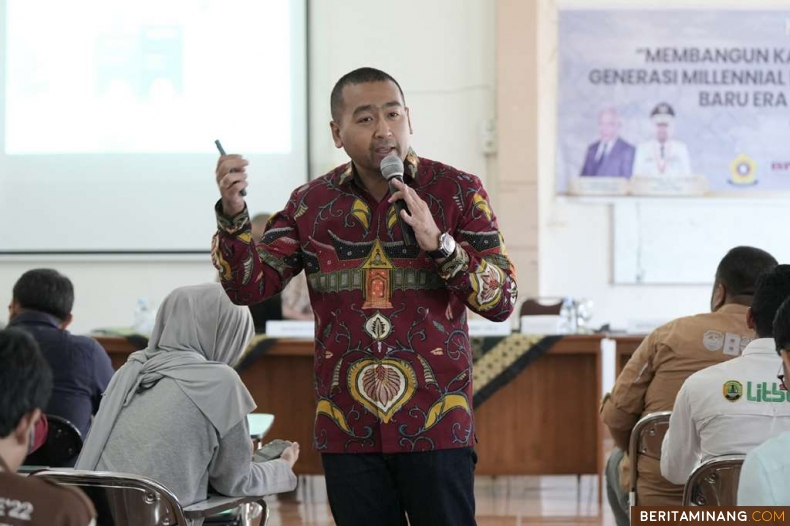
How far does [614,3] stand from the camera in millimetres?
6797

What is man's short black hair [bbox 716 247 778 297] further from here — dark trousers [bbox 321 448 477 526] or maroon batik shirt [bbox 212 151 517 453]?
dark trousers [bbox 321 448 477 526]

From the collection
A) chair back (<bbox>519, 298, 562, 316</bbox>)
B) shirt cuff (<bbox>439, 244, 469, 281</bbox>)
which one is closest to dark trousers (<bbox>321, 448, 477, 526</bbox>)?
shirt cuff (<bbox>439, 244, 469, 281</bbox>)

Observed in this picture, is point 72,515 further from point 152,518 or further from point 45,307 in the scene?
point 45,307

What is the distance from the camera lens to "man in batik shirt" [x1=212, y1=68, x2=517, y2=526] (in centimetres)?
188

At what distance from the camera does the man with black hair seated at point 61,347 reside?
3.13m

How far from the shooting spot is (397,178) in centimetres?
184

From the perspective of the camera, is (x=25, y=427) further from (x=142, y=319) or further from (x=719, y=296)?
(x=142, y=319)

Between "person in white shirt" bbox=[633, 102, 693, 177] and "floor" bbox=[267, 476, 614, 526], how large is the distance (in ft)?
7.22

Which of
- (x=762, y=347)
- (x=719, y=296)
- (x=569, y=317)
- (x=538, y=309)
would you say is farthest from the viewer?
(x=538, y=309)

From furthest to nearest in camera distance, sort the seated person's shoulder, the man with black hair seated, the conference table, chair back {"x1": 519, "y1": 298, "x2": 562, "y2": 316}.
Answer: chair back {"x1": 519, "y1": 298, "x2": 562, "y2": 316}, the conference table, the man with black hair seated, the seated person's shoulder

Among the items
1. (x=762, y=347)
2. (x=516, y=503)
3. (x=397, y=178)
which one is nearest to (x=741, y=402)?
(x=762, y=347)

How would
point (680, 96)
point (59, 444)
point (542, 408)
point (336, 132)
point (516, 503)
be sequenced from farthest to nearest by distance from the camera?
point (680, 96)
point (516, 503)
point (542, 408)
point (59, 444)
point (336, 132)

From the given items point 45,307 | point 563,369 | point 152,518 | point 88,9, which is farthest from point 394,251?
point 88,9

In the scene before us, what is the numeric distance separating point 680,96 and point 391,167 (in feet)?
17.5
